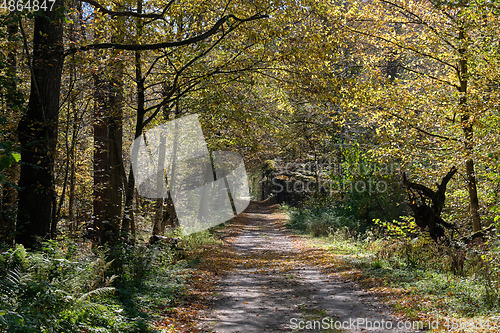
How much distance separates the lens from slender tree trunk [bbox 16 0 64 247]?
24.9 feet

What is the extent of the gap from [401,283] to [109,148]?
334 inches

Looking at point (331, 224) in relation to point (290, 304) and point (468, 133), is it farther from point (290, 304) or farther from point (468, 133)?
point (290, 304)

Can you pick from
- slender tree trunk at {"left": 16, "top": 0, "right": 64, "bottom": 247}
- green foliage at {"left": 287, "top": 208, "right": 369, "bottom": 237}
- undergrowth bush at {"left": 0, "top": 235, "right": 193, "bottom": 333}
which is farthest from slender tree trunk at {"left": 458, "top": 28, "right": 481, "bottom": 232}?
slender tree trunk at {"left": 16, "top": 0, "right": 64, "bottom": 247}

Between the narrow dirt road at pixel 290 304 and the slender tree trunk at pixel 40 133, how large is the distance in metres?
3.78

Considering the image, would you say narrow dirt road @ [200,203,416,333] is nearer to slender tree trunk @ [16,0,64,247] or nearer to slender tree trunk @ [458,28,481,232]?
slender tree trunk @ [16,0,64,247]

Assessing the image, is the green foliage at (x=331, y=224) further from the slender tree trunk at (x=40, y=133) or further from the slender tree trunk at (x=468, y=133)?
the slender tree trunk at (x=40, y=133)

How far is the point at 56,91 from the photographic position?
26.3ft

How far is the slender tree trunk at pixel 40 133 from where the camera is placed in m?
7.58

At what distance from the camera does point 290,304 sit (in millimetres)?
8469

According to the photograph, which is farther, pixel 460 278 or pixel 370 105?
pixel 370 105

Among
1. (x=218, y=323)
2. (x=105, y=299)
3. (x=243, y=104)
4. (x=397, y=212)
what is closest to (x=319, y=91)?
(x=243, y=104)

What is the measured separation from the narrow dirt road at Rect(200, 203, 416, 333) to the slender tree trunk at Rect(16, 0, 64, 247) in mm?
3776

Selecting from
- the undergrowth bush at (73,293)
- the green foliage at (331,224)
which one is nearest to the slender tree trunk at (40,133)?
the undergrowth bush at (73,293)

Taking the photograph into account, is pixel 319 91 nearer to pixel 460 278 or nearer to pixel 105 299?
pixel 460 278
